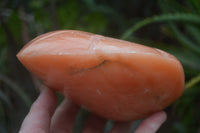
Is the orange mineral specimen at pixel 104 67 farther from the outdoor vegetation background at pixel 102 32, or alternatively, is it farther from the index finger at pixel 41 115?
the outdoor vegetation background at pixel 102 32

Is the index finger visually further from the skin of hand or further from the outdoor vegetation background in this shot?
the outdoor vegetation background

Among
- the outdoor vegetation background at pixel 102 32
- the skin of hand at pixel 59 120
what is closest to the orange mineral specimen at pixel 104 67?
the skin of hand at pixel 59 120

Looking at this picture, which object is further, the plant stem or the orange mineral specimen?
the plant stem

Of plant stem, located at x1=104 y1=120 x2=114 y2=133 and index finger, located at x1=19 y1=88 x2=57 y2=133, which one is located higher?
index finger, located at x1=19 y1=88 x2=57 y2=133

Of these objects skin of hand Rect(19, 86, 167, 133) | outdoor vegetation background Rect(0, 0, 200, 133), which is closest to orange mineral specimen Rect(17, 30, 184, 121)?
skin of hand Rect(19, 86, 167, 133)

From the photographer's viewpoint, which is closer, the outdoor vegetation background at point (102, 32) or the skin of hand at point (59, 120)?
the skin of hand at point (59, 120)

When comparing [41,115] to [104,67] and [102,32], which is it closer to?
[104,67]
